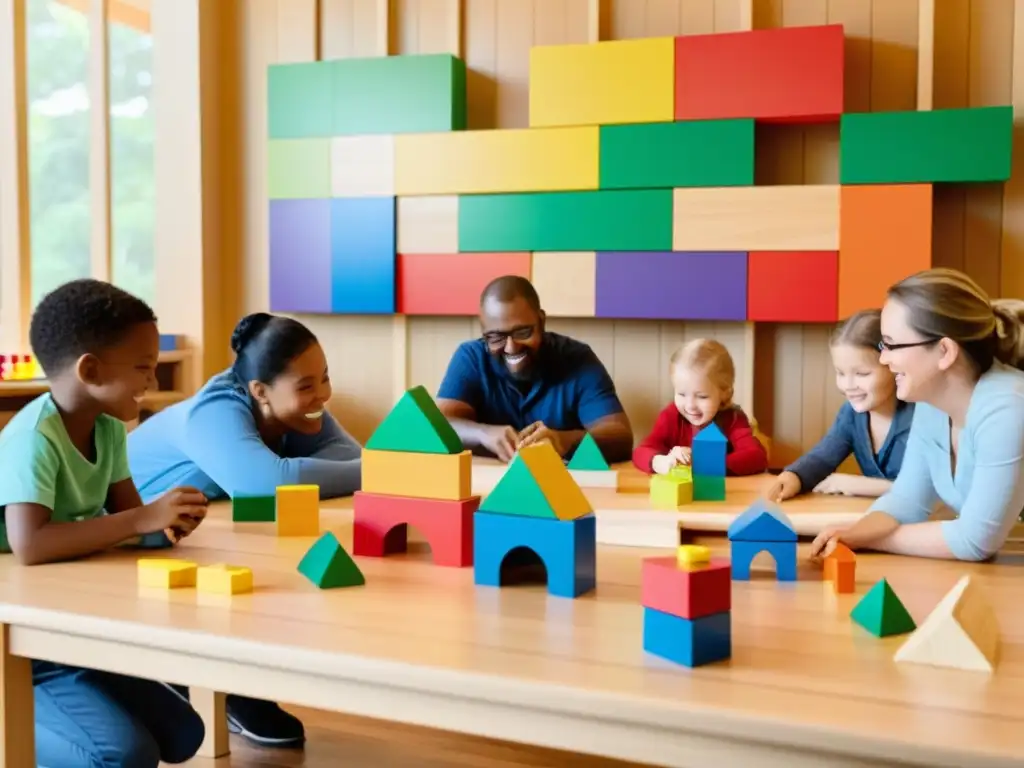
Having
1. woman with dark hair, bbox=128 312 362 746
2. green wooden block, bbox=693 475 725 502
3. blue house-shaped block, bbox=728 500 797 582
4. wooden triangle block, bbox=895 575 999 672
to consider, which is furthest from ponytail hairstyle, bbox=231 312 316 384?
wooden triangle block, bbox=895 575 999 672

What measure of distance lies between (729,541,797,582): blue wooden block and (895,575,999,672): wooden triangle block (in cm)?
35

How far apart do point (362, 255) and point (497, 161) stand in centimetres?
64

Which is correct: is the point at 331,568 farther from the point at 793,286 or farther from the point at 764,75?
the point at 764,75

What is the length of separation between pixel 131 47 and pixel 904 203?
3.09 meters

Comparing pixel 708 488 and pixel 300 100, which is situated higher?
pixel 300 100

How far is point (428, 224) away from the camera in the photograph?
400 centimetres

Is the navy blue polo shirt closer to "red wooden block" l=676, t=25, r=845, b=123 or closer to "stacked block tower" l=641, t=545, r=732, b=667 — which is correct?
"red wooden block" l=676, t=25, r=845, b=123

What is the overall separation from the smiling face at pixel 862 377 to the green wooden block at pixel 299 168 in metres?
2.36

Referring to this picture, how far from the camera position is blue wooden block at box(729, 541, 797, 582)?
156 cm

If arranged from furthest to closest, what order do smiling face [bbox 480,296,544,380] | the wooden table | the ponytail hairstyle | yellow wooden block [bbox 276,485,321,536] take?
smiling face [bbox 480,296,544,380], the ponytail hairstyle, yellow wooden block [bbox 276,485,321,536], the wooden table

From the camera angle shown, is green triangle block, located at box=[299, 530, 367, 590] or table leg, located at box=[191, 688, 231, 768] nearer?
green triangle block, located at box=[299, 530, 367, 590]

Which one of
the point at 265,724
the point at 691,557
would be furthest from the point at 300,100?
the point at 691,557

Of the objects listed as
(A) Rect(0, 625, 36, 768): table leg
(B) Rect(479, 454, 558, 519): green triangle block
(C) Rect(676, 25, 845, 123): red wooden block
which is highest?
(C) Rect(676, 25, 845, 123): red wooden block

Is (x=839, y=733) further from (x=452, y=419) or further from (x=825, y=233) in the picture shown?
(x=825, y=233)
